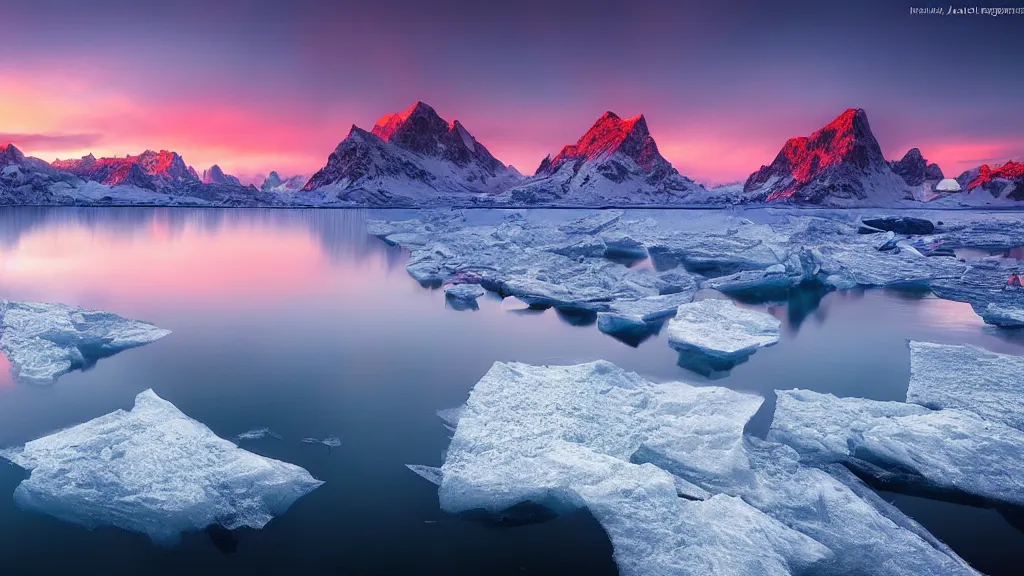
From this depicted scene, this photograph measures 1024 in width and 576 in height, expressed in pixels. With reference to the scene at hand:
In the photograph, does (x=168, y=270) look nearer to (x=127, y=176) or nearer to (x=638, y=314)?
(x=638, y=314)

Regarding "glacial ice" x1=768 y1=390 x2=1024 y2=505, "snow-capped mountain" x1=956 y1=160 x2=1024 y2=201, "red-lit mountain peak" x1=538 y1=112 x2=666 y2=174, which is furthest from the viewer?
"red-lit mountain peak" x1=538 y1=112 x2=666 y2=174

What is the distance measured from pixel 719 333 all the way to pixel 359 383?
15.1ft

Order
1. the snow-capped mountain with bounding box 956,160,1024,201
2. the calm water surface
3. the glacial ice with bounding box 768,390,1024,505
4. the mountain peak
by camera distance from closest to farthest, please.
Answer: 1. the calm water surface
2. the glacial ice with bounding box 768,390,1024,505
3. the snow-capped mountain with bounding box 956,160,1024,201
4. the mountain peak

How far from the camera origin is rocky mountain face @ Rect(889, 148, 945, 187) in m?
192

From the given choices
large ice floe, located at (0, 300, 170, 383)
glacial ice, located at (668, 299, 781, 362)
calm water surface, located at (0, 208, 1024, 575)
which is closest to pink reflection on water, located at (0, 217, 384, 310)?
calm water surface, located at (0, 208, 1024, 575)

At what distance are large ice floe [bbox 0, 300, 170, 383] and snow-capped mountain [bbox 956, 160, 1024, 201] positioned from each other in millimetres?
149643

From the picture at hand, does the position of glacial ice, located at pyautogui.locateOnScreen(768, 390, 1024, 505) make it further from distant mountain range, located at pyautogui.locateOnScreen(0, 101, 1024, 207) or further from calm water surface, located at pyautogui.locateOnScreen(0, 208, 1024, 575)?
distant mountain range, located at pyautogui.locateOnScreen(0, 101, 1024, 207)

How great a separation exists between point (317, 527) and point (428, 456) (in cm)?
106

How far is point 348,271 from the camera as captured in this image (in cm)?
1622

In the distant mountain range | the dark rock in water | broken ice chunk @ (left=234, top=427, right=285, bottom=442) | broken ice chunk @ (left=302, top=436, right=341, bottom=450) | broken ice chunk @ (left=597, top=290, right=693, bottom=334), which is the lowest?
broken ice chunk @ (left=234, top=427, right=285, bottom=442)

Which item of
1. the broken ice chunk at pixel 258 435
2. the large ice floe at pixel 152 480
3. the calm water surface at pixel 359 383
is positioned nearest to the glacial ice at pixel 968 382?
the calm water surface at pixel 359 383

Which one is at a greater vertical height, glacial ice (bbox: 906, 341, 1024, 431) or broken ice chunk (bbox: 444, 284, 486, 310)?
glacial ice (bbox: 906, 341, 1024, 431)

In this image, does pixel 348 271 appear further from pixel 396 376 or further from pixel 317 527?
pixel 317 527

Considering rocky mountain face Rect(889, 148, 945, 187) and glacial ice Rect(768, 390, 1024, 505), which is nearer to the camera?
glacial ice Rect(768, 390, 1024, 505)
